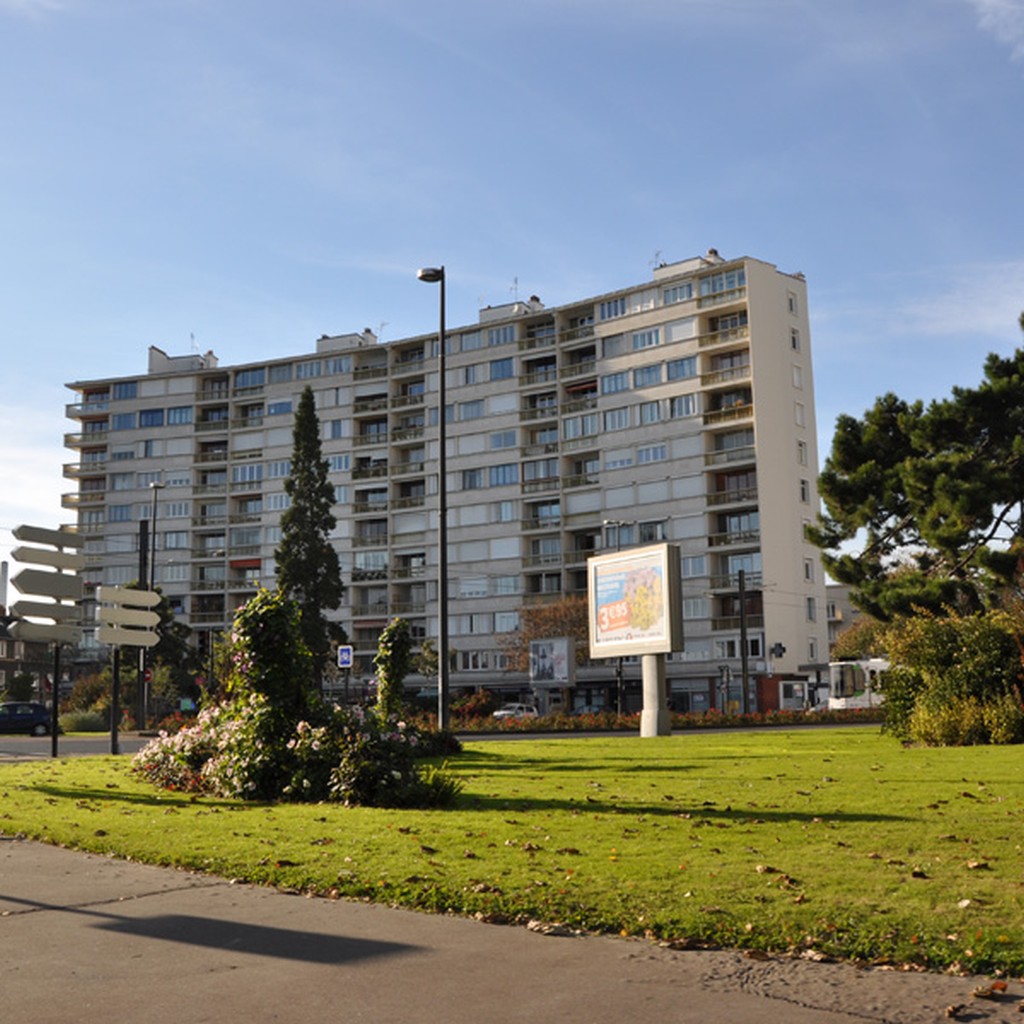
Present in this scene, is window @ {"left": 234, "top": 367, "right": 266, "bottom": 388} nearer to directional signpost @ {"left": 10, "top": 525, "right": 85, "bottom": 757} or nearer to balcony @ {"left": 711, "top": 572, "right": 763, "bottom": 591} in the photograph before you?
balcony @ {"left": 711, "top": 572, "right": 763, "bottom": 591}

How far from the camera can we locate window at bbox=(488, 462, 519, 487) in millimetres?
89625

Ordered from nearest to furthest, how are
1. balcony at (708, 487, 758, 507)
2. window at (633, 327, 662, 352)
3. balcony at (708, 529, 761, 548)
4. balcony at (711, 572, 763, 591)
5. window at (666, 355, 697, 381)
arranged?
balcony at (711, 572, 763, 591), balcony at (708, 529, 761, 548), balcony at (708, 487, 758, 507), window at (666, 355, 697, 381), window at (633, 327, 662, 352)

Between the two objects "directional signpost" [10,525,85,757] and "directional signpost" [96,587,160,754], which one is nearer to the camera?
"directional signpost" [10,525,85,757]

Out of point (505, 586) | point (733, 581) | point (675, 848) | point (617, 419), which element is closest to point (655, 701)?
point (675, 848)

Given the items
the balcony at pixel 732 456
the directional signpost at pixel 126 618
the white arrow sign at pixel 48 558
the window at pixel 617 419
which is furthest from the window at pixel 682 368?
the white arrow sign at pixel 48 558

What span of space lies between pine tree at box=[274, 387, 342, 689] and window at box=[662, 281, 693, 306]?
25770mm

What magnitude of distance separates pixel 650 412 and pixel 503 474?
1280 cm

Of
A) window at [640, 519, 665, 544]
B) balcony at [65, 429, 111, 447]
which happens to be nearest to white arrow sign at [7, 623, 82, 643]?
window at [640, 519, 665, 544]

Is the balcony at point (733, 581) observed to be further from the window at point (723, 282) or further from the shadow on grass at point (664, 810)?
the shadow on grass at point (664, 810)

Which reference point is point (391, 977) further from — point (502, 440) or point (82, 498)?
point (82, 498)

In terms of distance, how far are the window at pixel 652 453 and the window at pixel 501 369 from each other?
12.9 metres

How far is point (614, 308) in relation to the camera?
8700cm

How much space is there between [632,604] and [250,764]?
19303 mm

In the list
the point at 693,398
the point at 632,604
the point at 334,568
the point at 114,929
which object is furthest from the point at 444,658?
the point at 693,398
